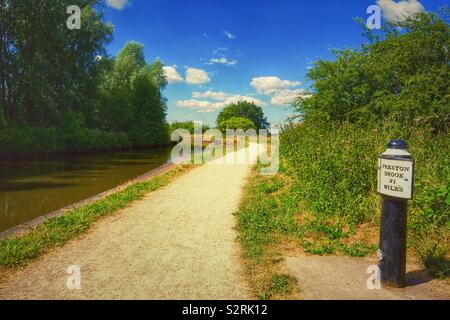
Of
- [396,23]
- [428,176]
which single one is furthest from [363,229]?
[396,23]

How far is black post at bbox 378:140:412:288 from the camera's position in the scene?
3705 millimetres

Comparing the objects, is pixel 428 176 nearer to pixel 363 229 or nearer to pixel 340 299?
pixel 363 229

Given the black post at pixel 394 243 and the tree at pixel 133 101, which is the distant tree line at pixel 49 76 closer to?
the tree at pixel 133 101

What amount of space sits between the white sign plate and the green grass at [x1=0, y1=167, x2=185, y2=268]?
15.9ft

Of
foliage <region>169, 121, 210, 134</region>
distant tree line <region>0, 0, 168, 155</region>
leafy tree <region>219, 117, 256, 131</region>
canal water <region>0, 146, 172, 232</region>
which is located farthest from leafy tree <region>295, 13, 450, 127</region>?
leafy tree <region>219, 117, 256, 131</region>

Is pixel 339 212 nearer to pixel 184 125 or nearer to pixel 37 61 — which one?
pixel 37 61

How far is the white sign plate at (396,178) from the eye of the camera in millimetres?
3576

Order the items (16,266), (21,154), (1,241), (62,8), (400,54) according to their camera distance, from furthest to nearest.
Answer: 1. (62,8)
2. (21,154)
3. (400,54)
4. (1,241)
5. (16,266)

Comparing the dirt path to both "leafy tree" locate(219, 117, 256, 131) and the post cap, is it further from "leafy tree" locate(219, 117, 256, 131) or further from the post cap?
"leafy tree" locate(219, 117, 256, 131)

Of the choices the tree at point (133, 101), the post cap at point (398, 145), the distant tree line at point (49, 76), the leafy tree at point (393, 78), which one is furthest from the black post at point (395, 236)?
the tree at point (133, 101)

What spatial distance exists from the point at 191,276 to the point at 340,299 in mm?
1768

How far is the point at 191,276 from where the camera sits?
4.07 metres

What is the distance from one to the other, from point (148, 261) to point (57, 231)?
231cm

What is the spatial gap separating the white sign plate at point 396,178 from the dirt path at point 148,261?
2033 millimetres
